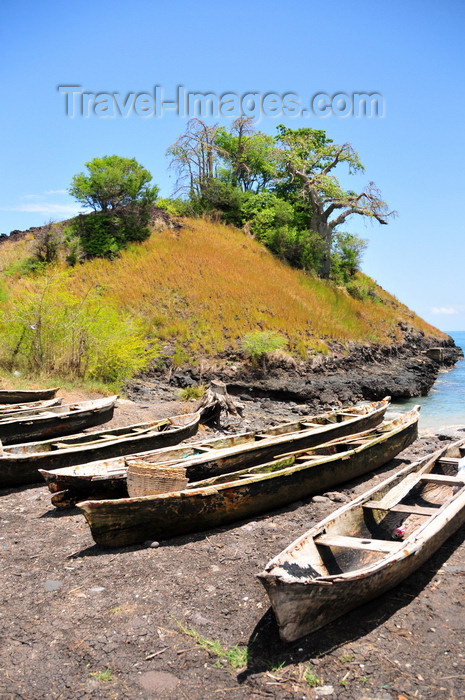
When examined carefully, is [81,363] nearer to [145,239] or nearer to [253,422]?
[253,422]

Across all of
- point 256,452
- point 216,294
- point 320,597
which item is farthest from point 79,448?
point 216,294

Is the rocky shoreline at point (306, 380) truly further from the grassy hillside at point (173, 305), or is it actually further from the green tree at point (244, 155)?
the green tree at point (244, 155)

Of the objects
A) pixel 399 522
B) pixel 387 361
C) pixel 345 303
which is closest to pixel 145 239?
pixel 345 303

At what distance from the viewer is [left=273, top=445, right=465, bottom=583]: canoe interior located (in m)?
4.20

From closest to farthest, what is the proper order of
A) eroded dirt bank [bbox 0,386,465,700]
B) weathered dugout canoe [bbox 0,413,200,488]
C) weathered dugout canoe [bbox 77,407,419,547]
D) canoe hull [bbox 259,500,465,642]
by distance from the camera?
1. eroded dirt bank [bbox 0,386,465,700]
2. canoe hull [bbox 259,500,465,642]
3. weathered dugout canoe [bbox 77,407,419,547]
4. weathered dugout canoe [bbox 0,413,200,488]

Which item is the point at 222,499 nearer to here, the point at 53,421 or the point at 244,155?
the point at 53,421

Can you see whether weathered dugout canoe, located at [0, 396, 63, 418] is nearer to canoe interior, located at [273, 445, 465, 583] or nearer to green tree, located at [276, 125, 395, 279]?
canoe interior, located at [273, 445, 465, 583]

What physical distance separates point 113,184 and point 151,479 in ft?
85.5

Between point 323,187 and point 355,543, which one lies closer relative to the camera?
point 355,543

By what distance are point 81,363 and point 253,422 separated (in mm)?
5622

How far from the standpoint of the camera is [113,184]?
2862 centimetres

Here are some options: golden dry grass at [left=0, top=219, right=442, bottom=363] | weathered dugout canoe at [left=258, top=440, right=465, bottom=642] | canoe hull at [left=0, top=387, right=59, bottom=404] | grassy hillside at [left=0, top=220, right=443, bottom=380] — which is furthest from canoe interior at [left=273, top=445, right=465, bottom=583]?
golden dry grass at [left=0, top=219, right=442, bottom=363]

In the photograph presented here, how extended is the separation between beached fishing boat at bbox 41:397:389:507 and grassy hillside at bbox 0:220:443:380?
28.0 feet

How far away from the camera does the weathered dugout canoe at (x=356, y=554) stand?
3.67 metres
